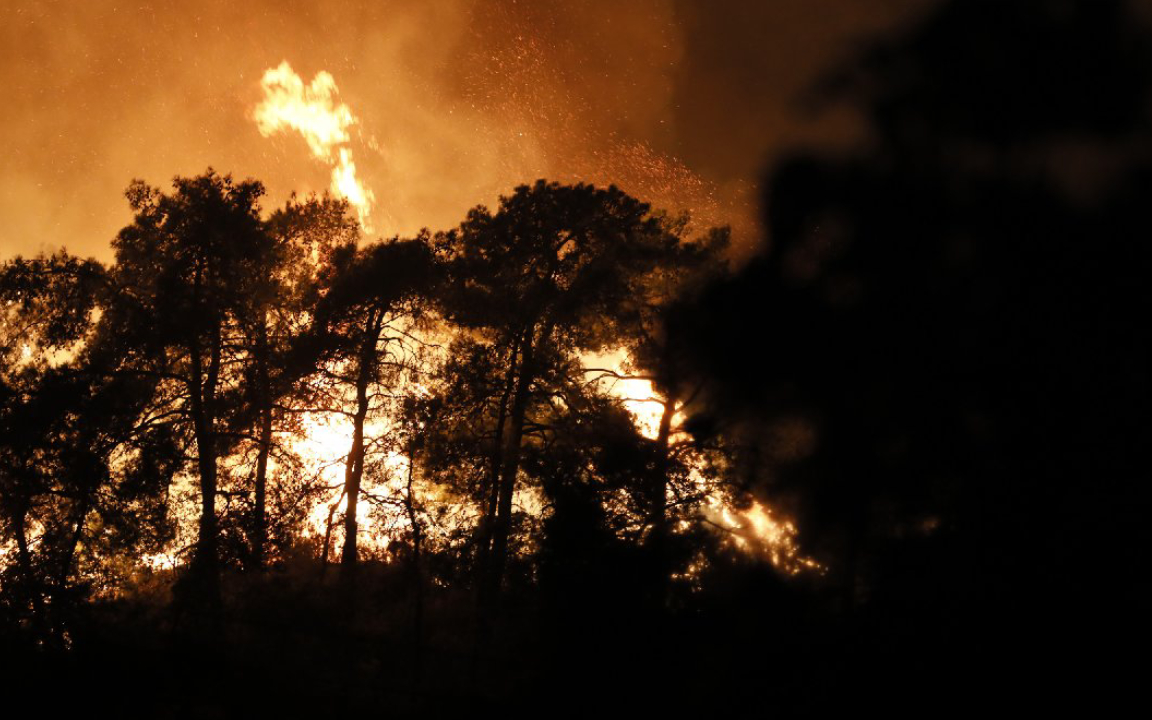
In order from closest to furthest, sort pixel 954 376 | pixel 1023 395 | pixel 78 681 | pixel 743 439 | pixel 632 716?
1. pixel 1023 395
2. pixel 954 376
3. pixel 632 716
4. pixel 78 681
5. pixel 743 439

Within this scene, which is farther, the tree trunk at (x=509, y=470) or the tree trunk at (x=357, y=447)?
the tree trunk at (x=357, y=447)

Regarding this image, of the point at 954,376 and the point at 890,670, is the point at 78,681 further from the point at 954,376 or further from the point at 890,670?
the point at 954,376

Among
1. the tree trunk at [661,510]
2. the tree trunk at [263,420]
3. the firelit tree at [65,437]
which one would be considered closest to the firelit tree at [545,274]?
the tree trunk at [661,510]

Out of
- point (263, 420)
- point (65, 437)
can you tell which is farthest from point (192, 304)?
point (65, 437)

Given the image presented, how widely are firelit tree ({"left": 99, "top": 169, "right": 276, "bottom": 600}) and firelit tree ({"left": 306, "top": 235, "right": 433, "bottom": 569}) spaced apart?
2275mm

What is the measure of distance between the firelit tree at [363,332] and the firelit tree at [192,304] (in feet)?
7.46

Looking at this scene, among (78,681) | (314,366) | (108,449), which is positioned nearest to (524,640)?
(78,681)

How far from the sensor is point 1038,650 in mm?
8172

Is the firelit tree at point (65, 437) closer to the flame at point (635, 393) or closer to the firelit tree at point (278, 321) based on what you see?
the firelit tree at point (278, 321)

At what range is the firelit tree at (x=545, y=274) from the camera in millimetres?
19594

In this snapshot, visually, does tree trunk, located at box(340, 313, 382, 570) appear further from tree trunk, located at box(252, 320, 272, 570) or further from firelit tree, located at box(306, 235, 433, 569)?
tree trunk, located at box(252, 320, 272, 570)

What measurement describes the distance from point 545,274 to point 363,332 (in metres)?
5.96

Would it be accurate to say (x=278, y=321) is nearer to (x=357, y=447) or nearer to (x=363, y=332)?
(x=363, y=332)

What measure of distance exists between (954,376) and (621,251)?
11.0 metres
